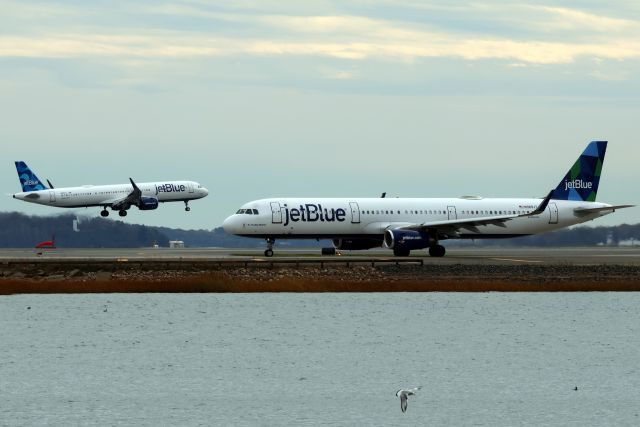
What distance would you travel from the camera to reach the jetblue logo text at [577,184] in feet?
293

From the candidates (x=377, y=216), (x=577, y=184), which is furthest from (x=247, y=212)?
(x=577, y=184)

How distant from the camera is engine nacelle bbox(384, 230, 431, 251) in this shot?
76.9m

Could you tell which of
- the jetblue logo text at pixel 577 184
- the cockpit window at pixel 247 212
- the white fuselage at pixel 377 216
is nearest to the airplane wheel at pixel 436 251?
the white fuselage at pixel 377 216

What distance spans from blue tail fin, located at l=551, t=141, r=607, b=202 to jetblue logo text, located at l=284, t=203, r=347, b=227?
19.4 m

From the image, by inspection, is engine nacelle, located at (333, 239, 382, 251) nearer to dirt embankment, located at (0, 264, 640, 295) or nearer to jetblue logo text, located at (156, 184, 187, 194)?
dirt embankment, located at (0, 264, 640, 295)

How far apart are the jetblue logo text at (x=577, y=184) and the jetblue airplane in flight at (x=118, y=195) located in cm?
5199
